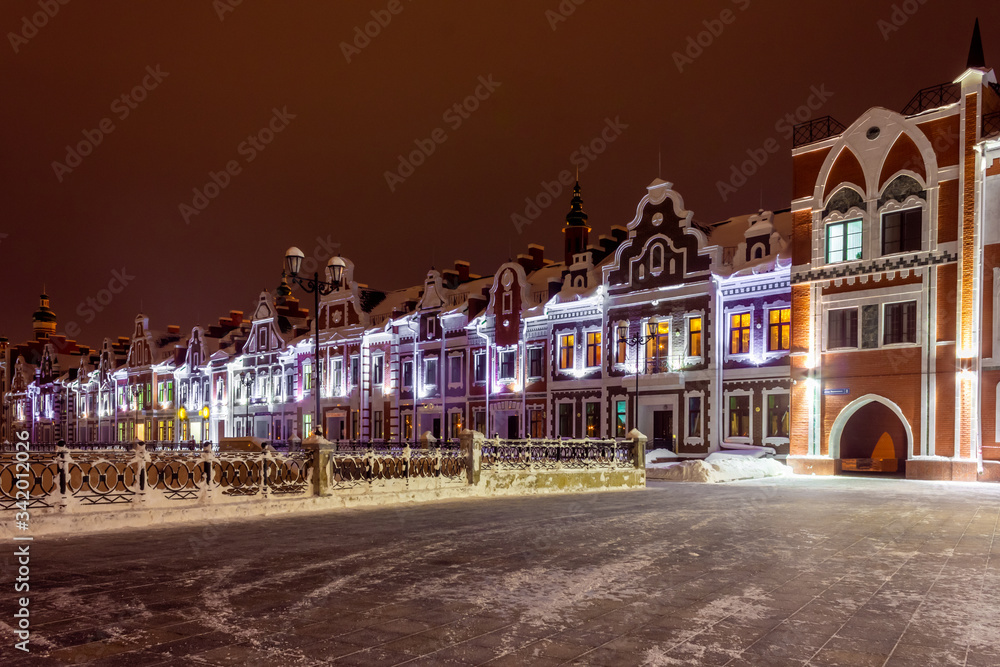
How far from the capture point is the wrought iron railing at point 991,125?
26362mm

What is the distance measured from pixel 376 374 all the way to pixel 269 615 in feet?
137

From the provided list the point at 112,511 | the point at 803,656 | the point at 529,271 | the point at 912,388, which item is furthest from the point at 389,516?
the point at 529,271

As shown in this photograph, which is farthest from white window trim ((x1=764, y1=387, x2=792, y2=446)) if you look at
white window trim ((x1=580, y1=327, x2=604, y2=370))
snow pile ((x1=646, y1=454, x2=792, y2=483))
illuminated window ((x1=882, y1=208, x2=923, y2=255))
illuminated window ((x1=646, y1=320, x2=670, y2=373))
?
white window trim ((x1=580, y1=327, x2=604, y2=370))

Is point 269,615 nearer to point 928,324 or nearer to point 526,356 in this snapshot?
point 928,324

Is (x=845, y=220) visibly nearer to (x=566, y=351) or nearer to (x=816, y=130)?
(x=816, y=130)

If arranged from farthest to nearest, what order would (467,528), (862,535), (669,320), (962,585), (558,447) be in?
(669,320), (558,447), (467,528), (862,535), (962,585)

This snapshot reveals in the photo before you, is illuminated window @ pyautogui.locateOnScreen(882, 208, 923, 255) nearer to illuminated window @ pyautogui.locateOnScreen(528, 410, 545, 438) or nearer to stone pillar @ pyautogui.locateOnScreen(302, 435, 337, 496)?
illuminated window @ pyautogui.locateOnScreen(528, 410, 545, 438)

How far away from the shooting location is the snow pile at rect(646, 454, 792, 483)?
2638cm

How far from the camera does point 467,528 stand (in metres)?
13.1

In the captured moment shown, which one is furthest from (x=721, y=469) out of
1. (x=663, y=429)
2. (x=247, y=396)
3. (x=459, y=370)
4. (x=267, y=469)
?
(x=247, y=396)

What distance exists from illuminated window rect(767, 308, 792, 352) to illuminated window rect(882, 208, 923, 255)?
173 inches

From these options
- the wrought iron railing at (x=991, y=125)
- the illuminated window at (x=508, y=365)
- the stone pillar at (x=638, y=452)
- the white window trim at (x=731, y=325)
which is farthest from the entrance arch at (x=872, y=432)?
the illuminated window at (x=508, y=365)

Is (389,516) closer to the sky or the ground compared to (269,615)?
closer to the ground

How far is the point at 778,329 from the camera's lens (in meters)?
31.8
